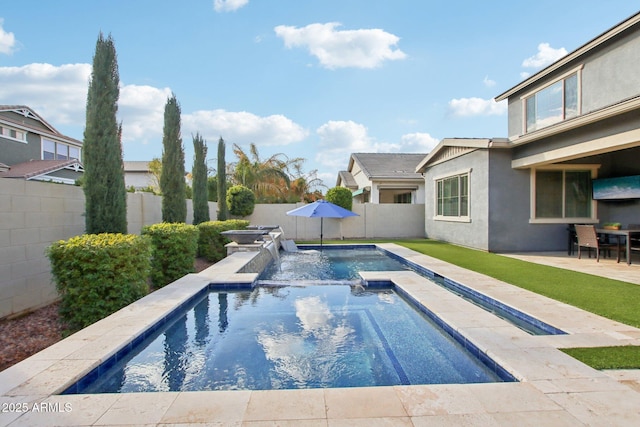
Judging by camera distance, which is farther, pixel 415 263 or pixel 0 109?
pixel 0 109

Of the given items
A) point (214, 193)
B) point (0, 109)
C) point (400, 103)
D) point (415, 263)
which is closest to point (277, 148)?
point (214, 193)

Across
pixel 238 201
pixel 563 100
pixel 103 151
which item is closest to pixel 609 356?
pixel 103 151

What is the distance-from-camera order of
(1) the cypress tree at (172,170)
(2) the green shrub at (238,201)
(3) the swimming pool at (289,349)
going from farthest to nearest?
1. (2) the green shrub at (238,201)
2. (1) the cypress tree at (172,170)
3. (3) the swimming pool at (289,349)

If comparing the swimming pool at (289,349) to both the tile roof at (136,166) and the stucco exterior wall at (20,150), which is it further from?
the tile roof at (136,166)

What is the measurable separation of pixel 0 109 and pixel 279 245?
17762 millimetres

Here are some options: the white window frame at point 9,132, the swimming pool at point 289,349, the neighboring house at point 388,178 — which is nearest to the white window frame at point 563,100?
the swimming pool at point 289,349

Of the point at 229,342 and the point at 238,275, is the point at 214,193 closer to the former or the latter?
the point at 238,275

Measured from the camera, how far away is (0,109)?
19.3 metres

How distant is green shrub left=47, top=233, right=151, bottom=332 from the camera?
521cm

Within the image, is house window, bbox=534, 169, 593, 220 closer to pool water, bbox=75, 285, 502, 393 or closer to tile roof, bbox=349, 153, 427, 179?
pool water, bbox=75, 285, 502, 393

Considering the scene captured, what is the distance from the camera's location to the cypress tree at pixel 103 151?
692cm

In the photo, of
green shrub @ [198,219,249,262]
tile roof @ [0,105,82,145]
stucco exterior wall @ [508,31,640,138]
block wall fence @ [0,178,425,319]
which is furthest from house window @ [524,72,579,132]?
tile roof @ [0,105,82,145]

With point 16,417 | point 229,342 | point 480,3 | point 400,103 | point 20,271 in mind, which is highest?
point 480,3

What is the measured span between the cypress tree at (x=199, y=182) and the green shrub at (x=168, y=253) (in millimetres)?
5332
